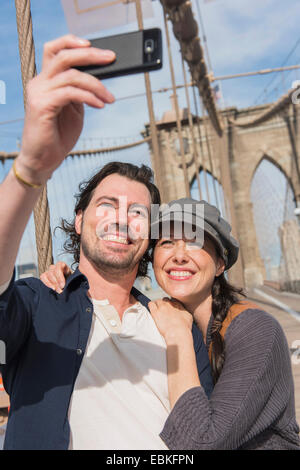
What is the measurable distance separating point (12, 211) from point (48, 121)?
164 mm

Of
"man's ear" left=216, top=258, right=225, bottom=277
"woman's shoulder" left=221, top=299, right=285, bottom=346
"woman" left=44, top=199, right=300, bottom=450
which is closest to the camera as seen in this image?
"woman" left=44, top=199, right=300, bottom=450

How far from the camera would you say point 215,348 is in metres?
1.34

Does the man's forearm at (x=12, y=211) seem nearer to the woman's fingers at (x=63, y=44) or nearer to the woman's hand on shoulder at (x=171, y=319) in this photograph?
the woman's fingers at (x=63, y=44)

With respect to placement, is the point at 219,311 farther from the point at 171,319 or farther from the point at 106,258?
the point at 106,258

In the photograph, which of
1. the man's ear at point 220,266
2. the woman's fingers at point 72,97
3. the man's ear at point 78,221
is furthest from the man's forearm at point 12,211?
the man's ear at point 220,266

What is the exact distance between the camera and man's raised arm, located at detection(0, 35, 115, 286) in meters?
0.72

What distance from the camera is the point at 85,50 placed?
2.35 feet

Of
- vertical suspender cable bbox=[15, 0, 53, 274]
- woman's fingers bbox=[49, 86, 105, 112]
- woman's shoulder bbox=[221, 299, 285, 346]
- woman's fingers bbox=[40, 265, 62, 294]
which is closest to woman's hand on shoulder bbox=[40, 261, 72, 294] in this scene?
woman's fingers bbox=[40, 265, 62, 294]

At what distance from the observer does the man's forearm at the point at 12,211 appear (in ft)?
2.54

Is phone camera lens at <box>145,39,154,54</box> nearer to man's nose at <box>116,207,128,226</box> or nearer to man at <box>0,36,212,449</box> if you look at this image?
man at <box>0,36,212,449</box>

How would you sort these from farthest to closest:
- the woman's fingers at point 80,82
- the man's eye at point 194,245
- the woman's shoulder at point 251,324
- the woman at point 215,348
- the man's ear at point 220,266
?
the man's ear at point 220,266, the man's eye at point 194,245, the woman's shoulder at point 251,324, the woman at point 215,348, the woman's fingers at point 80,82

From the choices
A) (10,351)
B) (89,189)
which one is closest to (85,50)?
(10,351)

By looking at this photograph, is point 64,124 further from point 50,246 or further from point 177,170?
point 177,170

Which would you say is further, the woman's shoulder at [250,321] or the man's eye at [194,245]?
the man's eye at [194,245]
